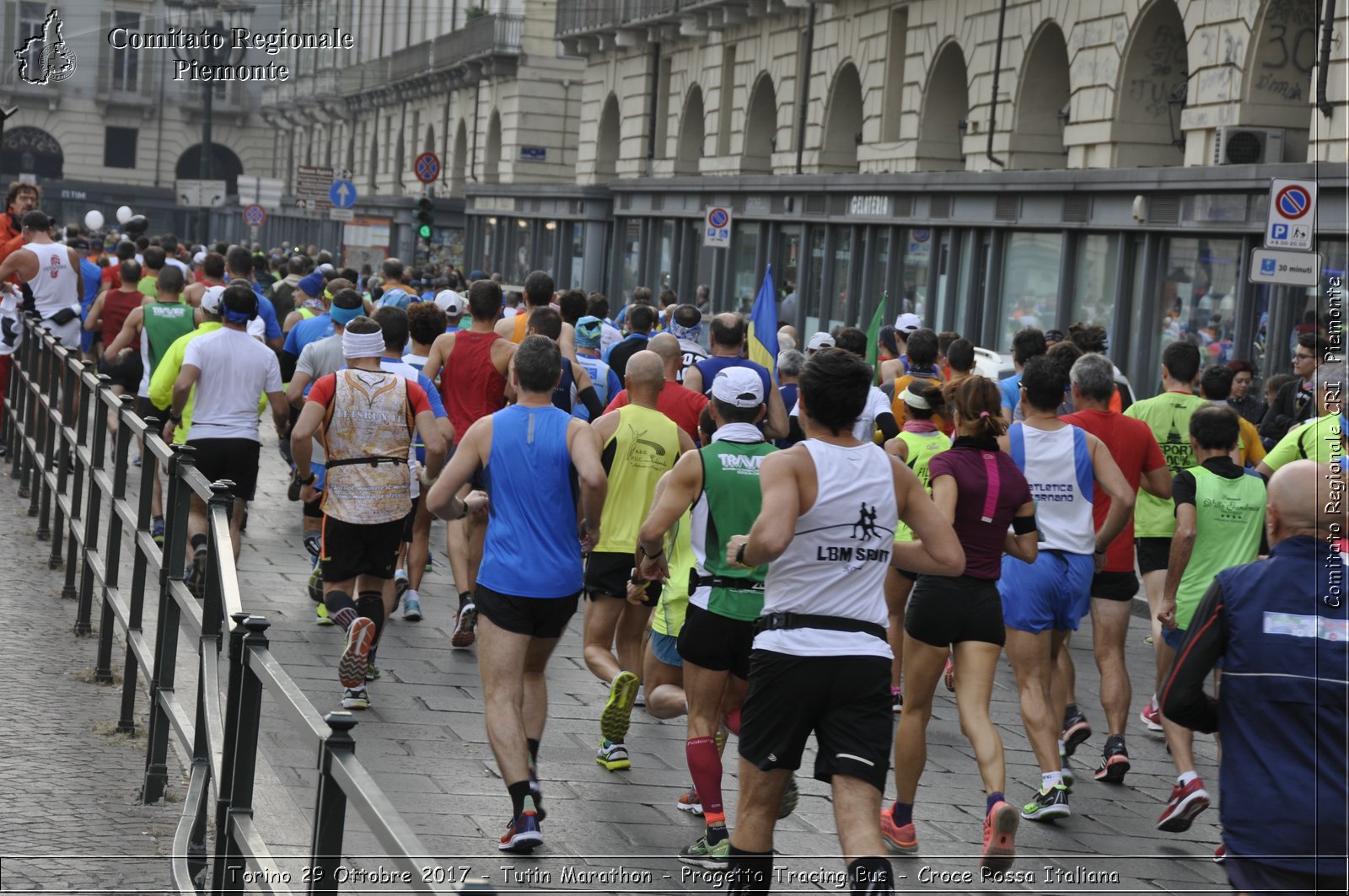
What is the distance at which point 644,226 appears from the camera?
38375mm

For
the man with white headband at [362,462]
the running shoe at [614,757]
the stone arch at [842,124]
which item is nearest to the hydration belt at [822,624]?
the running shoe at [614,757]

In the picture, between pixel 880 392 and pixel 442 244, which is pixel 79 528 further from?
pixel 442 244

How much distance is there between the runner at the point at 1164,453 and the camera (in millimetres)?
8766

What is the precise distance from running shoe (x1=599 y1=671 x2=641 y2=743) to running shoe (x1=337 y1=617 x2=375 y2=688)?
1.26 meters

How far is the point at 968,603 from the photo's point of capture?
260 inches

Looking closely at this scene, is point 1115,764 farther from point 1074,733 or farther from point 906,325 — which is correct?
point 906,325

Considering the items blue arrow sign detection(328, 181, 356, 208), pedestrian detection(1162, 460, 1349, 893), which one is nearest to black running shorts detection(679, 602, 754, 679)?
pedestrian detection(1162, 460, 1349, 893)

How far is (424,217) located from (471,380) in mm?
18781

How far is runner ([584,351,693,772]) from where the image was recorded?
7.66m

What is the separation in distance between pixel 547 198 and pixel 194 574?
122ft

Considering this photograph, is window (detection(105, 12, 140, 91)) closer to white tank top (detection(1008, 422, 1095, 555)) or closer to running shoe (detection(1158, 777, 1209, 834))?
white tank top (detection(1008, 422, 1095, 555))

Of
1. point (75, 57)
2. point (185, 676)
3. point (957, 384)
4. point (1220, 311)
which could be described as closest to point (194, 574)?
point (185, 676)

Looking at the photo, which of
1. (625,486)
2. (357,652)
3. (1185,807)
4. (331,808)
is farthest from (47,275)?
(331,808)

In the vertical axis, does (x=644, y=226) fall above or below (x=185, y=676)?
above
